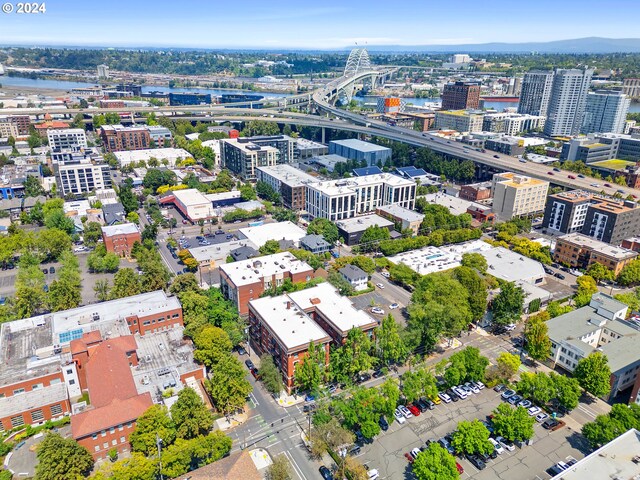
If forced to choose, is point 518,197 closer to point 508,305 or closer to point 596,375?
point 508,305

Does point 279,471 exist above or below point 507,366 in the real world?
above

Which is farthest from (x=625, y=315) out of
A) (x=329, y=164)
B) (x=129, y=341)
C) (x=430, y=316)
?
(x=329, y=164)

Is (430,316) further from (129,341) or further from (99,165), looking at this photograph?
(99,165)

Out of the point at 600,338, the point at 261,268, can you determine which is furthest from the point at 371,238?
the point at 600,338

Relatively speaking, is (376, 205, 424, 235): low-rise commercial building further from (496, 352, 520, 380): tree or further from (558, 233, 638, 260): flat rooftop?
(496, 352, 520, 380): tree

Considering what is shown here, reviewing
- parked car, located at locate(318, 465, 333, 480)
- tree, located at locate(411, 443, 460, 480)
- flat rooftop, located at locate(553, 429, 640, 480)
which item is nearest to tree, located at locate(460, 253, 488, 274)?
flat rooftop, located at locate(553, 429, 640, 480)
